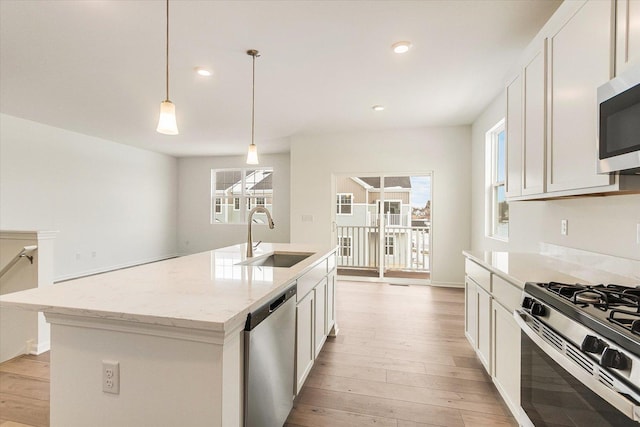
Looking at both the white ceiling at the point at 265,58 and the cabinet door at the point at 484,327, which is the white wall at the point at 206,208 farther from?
the cabinet door at the point at 484,327

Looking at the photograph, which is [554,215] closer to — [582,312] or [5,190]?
[582,312]

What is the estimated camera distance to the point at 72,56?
2.86m

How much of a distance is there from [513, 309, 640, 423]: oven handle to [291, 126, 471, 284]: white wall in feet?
13.2

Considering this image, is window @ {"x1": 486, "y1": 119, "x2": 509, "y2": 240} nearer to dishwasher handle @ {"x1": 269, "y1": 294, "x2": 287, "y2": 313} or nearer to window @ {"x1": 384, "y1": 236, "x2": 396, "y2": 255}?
window @ {"x1": 384, "y1": 236, "x2": 396, "y2": 255}

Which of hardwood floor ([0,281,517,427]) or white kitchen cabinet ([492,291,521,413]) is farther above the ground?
white kitchen cabinet ([492,291,521,413])

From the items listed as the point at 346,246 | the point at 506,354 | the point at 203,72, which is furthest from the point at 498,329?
the point at 346,246

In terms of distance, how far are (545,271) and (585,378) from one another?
1047 millimetres

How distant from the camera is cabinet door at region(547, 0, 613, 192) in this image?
140cm

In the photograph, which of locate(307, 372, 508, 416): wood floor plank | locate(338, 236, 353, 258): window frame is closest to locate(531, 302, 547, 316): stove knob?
locate(307, 372, 508, 416): wood floor plank

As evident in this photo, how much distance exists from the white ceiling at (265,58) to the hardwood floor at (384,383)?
2698 millimetres

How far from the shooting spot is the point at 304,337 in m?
2.02

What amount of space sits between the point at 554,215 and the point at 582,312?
5.79 feet

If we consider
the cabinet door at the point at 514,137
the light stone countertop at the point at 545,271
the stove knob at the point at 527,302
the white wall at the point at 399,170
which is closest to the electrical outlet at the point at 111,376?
the stove knob at the point at 527,302

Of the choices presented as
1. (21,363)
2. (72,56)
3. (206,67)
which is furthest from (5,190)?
(206,67)
